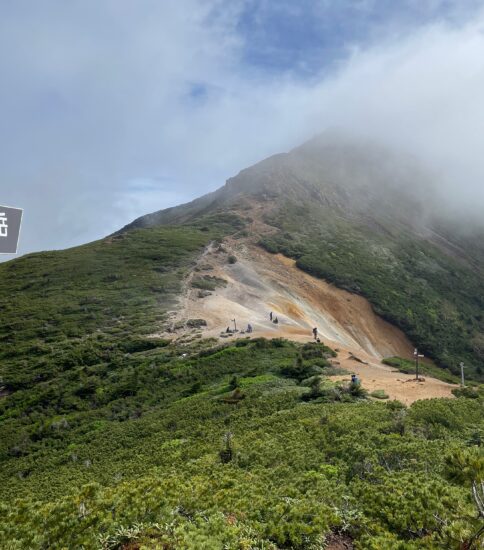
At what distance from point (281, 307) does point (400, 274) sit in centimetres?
3160

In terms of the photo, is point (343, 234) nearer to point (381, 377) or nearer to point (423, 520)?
point (381, 377)

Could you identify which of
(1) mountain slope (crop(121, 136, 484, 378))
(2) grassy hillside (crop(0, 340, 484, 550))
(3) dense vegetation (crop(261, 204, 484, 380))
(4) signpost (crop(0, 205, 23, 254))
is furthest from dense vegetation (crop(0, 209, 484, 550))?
(1) mountain slope (crop(121, 136, 484, 378))

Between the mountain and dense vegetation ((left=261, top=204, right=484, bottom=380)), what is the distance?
0.38 m

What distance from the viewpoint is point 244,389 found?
2450 centimetres

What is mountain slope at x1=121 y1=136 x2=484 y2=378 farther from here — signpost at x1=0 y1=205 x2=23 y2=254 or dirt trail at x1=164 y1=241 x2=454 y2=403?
signpost at x1=0 y1=205 x2=23 y2=254

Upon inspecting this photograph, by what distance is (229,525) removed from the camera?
734 cm

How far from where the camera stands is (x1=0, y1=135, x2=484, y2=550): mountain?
780cm

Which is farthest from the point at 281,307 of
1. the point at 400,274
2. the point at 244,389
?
the point at 400,274

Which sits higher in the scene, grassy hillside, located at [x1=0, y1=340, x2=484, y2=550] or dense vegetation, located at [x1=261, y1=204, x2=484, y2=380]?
dense vegetation, located at [x1=261, y1=204, x2=484, y2=380]

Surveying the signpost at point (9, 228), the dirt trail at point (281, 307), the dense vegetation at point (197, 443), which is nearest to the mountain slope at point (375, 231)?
the dirt trail at point (281, 307)

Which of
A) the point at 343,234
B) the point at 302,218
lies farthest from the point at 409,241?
the point at 302,218

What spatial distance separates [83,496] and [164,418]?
15.2 meters

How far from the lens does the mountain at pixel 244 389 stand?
7.80 meters

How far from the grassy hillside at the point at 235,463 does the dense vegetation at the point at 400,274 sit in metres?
33.5
